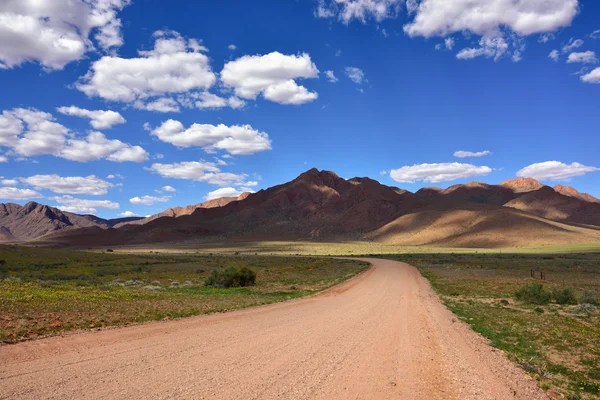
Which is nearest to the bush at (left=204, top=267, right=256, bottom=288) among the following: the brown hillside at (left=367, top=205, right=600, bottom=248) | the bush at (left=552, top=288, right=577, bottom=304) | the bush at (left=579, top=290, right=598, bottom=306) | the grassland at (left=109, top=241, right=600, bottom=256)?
the bush at (left=552, top=288, right=577, bottom=304)

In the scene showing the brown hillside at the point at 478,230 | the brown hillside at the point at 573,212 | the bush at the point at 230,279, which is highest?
the brown hillside at the point at 573,212

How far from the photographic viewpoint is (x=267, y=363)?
9.12 metres

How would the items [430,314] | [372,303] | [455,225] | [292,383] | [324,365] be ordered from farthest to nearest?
[455,225], [372,303], [430,314], [324,365], [292,383]

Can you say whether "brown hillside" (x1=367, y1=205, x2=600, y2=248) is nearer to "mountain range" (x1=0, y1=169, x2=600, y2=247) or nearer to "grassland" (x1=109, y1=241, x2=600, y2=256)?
"mountain range" (x1=0, y1=169, x2=600, y2=247)

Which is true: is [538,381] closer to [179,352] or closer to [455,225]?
[179,352]

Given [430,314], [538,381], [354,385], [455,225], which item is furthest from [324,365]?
[455,225]

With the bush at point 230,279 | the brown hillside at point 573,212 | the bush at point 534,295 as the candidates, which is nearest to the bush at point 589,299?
the bush at point 534,295

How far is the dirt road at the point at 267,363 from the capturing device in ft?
24.0

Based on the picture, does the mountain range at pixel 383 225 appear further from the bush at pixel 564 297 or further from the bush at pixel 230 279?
the bush at pixel 230 279

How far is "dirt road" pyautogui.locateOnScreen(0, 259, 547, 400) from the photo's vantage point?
7.32 metres

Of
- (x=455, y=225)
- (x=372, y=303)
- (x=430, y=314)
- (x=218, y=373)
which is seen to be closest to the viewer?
(x=218, y=373)

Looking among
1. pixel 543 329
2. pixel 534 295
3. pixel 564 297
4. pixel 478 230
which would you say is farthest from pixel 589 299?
pixel 478 230

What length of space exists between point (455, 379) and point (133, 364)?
6.87 metres

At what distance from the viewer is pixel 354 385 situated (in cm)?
783
